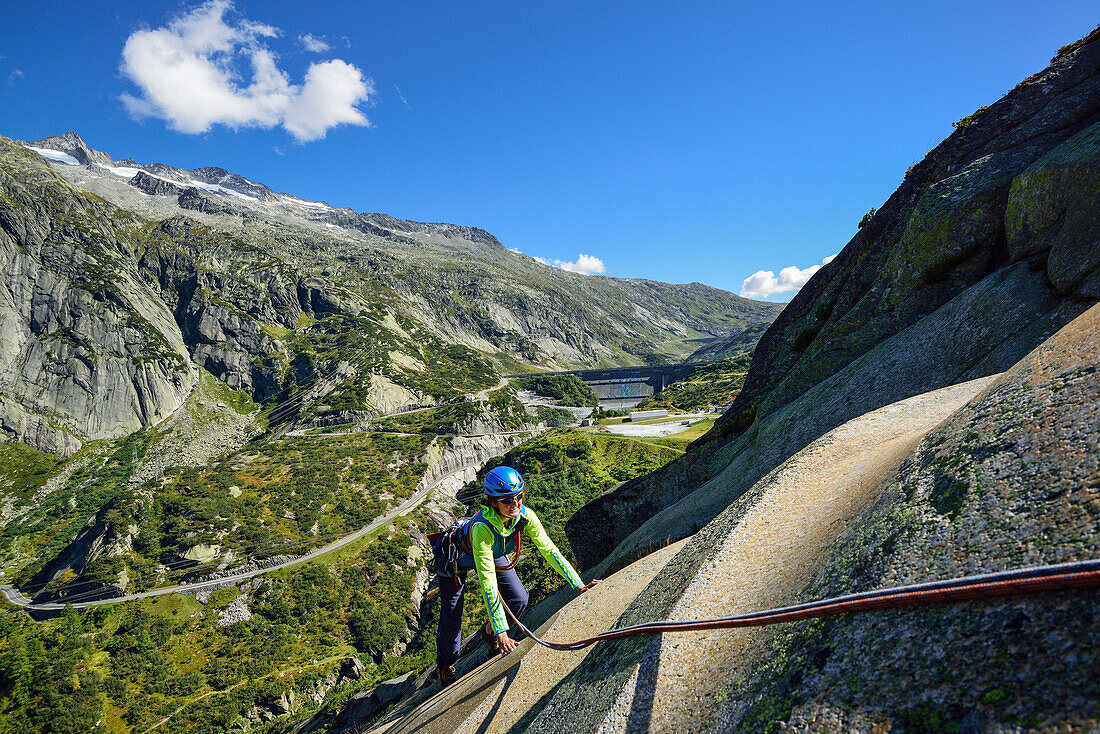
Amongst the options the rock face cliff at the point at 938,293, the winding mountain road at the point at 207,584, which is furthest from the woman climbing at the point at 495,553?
the winding mountain road at the point at 207,584

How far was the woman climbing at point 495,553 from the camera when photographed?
6578mm

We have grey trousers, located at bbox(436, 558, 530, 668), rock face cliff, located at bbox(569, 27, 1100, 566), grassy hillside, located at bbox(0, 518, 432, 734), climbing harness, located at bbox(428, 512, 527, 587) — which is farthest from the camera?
grassy hillside, located at bbox(0, 518, 432, 734)

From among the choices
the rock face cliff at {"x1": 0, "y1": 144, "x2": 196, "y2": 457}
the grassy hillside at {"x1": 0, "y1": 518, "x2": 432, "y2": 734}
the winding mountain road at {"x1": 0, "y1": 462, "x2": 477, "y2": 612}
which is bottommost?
the grassy hillside at {"x1": 0, "y1": 518, "x2": 432, "y2": 734}

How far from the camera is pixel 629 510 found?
1633cm

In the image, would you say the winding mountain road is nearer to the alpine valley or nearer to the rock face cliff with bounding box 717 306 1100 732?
the alpine valley

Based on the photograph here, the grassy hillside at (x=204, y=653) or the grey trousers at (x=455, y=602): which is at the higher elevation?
the grey trousers at (x=455, y=602)

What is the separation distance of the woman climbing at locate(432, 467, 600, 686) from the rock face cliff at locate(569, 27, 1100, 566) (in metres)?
4.11

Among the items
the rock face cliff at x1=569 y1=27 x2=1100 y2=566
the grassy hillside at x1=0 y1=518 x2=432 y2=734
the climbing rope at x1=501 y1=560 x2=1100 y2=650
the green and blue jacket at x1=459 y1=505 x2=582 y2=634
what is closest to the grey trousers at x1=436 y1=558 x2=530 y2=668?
the green and blue jacket at x1=459 y1=505 x2=582 y2=634

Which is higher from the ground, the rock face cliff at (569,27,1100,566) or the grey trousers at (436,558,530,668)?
the rock face cliff at (569,27,1100,566)

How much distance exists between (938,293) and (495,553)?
515 inches

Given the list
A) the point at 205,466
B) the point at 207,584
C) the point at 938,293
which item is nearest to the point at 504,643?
the point at 938,293

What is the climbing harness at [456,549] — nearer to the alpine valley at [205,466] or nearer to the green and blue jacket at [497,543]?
the green and blue jacket at [497,543]

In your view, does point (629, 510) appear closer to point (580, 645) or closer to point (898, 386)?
point (898, 386)

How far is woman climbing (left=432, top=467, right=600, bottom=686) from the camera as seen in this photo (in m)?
6.58
